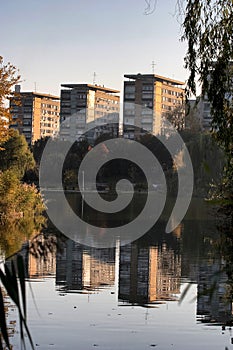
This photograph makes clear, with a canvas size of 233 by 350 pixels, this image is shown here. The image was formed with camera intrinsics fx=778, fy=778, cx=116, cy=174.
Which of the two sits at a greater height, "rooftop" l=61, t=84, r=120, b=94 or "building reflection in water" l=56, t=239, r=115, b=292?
"rooftop" l=61, t=84, r=120, b=94

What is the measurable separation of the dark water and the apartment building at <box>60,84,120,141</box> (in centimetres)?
14777

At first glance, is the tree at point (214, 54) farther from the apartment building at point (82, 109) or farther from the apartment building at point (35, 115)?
the apartment building at point (35, 115)

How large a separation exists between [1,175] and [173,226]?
25.8 ft

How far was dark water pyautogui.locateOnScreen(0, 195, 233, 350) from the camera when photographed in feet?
30.5

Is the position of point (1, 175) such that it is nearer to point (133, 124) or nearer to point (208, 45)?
point (208, 45)

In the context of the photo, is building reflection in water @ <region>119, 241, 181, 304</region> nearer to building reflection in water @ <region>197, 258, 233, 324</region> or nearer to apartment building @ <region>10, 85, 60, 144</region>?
building reflection in water @ <region>197, 258, 233, 324</region>

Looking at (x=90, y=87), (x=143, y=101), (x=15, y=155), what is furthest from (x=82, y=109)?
(x=15, y=155)

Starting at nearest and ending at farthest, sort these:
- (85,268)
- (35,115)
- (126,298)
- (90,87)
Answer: (126,298), (85,268), (90,87), (35,115)

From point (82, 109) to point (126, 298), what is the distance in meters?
161

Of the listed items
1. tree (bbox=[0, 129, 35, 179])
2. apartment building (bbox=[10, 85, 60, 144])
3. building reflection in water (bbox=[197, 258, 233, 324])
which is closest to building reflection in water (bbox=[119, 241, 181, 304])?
building reflection in water (bbox=[197, 258, 233, 324])

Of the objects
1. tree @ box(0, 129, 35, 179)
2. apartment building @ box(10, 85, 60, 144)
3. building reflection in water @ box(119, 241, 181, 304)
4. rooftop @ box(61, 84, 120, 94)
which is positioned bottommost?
building reflection in water @ box(119, 241, 181, 304)

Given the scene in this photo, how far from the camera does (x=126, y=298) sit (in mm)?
13594

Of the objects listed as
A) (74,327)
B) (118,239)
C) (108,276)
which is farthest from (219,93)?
(118,239)

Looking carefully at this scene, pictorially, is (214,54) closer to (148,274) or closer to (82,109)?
(148,274)
